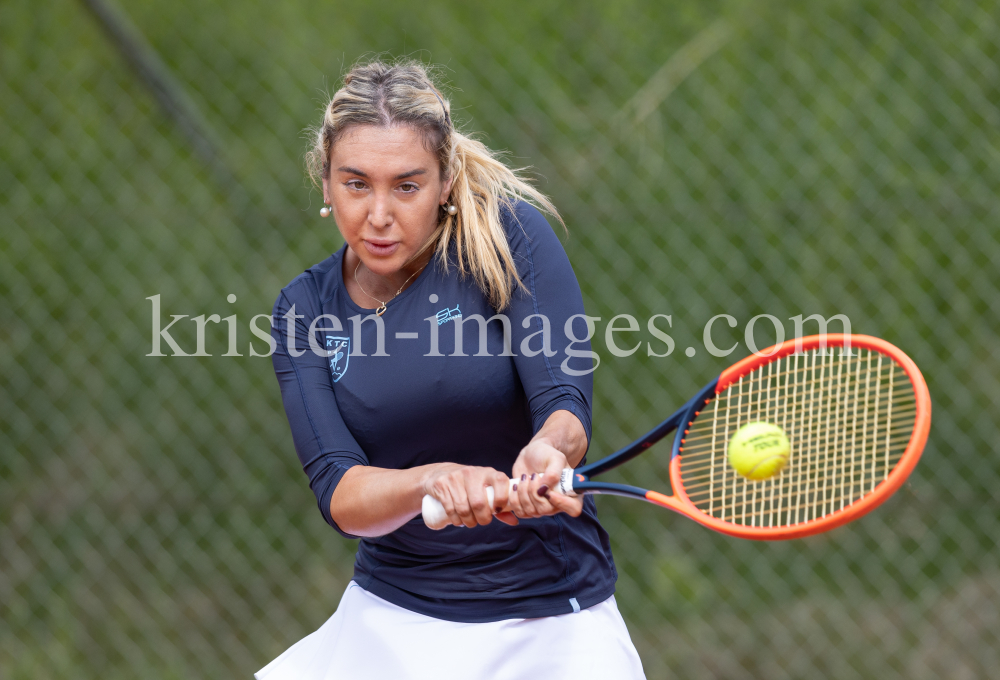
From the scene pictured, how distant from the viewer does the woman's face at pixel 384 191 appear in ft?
5.21

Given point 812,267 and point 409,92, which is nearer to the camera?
point 409,92

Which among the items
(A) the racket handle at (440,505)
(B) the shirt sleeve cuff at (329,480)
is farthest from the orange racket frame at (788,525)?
(B) the shirt sleeve cuff at (329,480)

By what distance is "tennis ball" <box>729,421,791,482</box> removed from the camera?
1.62 metres

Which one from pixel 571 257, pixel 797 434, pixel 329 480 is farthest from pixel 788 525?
pixel 571 257

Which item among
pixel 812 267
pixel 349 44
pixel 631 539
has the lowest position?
pixel 631 539

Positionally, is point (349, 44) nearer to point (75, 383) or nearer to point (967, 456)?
point (75, 383)

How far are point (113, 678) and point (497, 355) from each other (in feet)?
7.29

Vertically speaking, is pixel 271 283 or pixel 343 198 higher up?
pixel 271 283

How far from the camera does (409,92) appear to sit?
163 cm

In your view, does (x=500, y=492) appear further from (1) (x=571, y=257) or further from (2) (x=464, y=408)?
(1) (x=571, y=257)

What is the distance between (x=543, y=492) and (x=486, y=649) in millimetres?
329

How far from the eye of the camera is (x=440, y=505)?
1.44 meters

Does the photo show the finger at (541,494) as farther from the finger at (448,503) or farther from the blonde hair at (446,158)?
the blonde hair at (446,158)

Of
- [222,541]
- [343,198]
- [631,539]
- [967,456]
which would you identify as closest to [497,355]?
[343,198]
